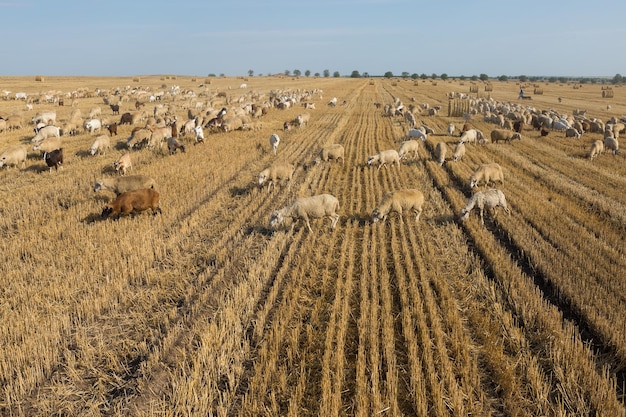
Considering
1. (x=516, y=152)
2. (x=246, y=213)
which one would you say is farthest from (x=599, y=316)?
(x=516, y=152)

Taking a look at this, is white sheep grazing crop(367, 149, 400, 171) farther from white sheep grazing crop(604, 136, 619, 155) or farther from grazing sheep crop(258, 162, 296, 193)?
white sheep grazing crop(604, 136, 619, 155)

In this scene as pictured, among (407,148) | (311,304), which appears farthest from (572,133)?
(311,304)

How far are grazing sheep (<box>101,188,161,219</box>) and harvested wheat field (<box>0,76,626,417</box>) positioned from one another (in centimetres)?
36

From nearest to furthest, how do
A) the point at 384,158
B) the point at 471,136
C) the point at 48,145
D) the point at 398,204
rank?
the point at 398,204 → the point at 384,158 → the point at 48,145 → the point at 471,136

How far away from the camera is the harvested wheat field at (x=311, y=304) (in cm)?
593

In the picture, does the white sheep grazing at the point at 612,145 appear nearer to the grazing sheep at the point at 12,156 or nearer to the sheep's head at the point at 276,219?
the sheep's head at the point at 276,219

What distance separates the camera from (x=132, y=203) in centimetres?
1296

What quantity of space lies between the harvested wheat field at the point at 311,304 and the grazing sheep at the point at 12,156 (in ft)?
11.1

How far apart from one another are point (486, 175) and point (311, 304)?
1142 cm

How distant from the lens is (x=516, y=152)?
24.0m

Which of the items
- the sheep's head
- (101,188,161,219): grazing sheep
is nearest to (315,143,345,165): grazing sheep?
the sheep's head

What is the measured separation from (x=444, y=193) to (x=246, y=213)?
810 centimetres

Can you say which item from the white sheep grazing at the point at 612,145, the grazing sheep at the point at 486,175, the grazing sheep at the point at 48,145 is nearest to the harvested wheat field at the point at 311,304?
the grazing sheep at the point at 486,175

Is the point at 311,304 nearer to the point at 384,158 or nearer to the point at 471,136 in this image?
the point at 384,158
